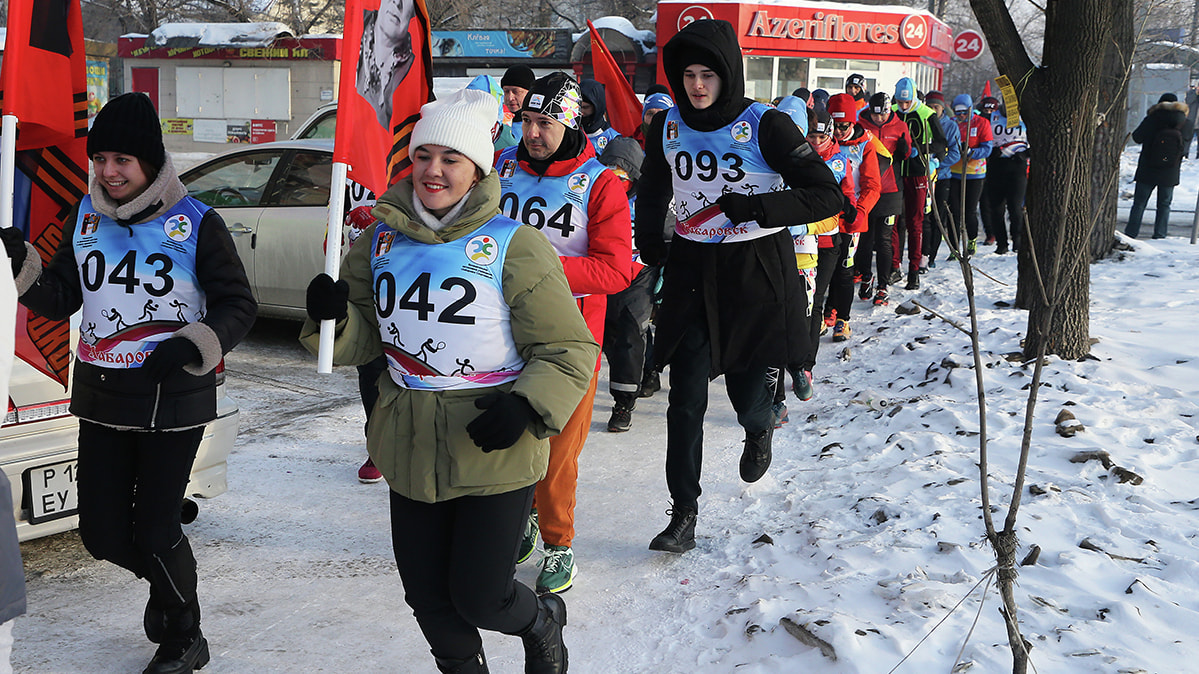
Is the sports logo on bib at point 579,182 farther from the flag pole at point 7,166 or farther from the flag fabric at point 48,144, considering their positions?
the flag pole at point 7,166

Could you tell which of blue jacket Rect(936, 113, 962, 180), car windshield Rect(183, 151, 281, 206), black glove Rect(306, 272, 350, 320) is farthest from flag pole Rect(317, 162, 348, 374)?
blue jacket Rect(936, 113, 962, 180)

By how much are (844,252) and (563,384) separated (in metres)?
5.82

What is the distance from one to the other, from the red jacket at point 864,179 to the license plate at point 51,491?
17.2ft

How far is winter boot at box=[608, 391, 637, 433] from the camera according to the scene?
643 cm

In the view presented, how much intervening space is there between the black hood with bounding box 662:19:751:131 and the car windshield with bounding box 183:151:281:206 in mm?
4594

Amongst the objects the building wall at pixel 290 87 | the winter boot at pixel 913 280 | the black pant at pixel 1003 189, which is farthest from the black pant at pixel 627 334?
the building wall at pixel 290 87

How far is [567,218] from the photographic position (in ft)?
13.5

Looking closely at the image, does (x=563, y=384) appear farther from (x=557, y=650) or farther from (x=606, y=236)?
(x=606, y=236)

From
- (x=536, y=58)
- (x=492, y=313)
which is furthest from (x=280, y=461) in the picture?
(x=536, y=58)

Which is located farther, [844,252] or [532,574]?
[844,252]

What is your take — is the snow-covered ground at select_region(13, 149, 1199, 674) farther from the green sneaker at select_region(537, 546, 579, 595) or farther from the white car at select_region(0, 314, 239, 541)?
the white car at select_region(0, 314, 239, 541)

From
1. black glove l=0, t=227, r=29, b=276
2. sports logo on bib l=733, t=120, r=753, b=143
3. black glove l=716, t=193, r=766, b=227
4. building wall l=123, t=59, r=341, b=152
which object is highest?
building wall l=123, t=59, r=341, b=152

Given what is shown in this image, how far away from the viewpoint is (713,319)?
4320 mm

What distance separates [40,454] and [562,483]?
187cm
